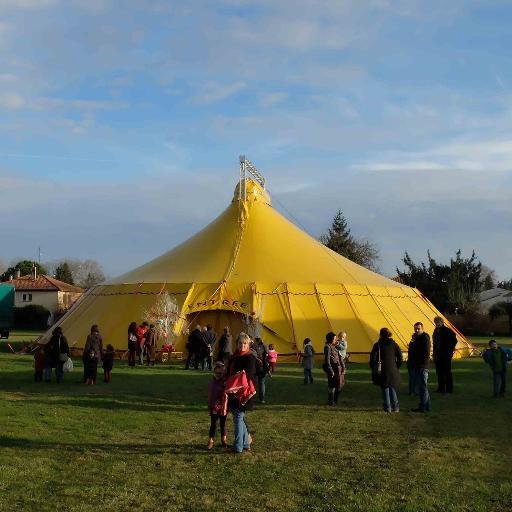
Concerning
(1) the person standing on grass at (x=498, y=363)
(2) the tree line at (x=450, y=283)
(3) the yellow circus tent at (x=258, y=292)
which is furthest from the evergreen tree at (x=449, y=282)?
(1) the person standing on grass at (x=498, y=363)

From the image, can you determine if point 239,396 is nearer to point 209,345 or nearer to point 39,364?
point 39,364

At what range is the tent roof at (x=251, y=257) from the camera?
87.8ft

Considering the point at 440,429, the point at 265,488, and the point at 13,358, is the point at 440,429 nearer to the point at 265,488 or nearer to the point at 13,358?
the point at 265,488

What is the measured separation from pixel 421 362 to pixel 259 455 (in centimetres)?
519

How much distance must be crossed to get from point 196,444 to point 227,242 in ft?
61.7

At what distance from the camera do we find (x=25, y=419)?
11.7m

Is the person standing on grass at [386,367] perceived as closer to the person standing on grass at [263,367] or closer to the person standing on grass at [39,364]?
the person standing on grass at [263,367]

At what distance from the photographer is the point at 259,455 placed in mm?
9172

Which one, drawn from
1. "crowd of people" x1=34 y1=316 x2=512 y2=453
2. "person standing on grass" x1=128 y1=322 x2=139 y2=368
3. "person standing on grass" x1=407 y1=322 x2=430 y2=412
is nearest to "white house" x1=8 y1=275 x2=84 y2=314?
"person standing on grass" x1=128 y1=322 x2=139 y2=368

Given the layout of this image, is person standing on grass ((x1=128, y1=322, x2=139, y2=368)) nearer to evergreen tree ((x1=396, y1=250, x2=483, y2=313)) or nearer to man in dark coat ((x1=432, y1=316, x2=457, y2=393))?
man in dark coat ((x1=432, y1=316, x2=457, y2=393))

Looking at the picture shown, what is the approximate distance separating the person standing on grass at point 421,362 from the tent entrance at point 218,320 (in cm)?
1150

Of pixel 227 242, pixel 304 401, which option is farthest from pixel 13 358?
pixel 304 401

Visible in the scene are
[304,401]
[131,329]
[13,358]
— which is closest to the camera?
[304,401]

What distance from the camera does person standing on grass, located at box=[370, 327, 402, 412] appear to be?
1279 centimetres
